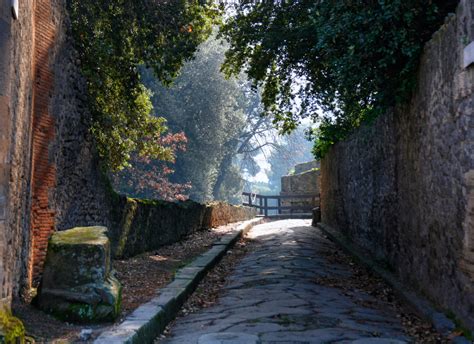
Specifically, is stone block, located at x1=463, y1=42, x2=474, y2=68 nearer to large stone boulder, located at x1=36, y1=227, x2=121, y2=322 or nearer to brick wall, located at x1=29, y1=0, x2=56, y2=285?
large stone boulder, located at x1=36, y1=227, x2=121, y2=322

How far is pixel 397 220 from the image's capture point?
7.72 metres

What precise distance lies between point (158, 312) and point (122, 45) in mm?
7330

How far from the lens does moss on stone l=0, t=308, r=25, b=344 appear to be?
3408 millimetres

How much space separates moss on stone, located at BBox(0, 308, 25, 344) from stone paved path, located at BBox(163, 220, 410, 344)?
1409mm

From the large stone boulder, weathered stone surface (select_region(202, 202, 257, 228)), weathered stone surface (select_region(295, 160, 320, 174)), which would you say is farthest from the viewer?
weathered stone surface (select_region(295, 160, 320, 174))

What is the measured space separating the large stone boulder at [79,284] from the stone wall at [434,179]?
111 inches

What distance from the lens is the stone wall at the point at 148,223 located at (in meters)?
9.11

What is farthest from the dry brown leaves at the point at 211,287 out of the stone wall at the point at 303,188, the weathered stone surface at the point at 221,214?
the stone wall at the point at 303,188

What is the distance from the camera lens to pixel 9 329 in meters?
3.50

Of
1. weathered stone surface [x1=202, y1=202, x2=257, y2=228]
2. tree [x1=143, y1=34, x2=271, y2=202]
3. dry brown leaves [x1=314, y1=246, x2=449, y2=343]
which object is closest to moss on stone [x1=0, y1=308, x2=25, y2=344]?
dry brown leaves [x1=314, y1=246, x2=449, y2=343]

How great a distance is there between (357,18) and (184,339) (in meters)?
4.15

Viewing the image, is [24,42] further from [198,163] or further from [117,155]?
[198,163]

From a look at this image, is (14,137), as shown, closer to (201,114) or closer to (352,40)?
(352,40)

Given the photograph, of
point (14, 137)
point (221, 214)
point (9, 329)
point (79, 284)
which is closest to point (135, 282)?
point (79, 284)
